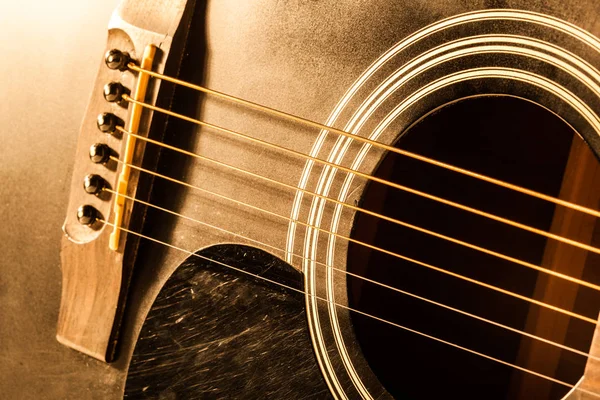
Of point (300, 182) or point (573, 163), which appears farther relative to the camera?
point (573, 163)

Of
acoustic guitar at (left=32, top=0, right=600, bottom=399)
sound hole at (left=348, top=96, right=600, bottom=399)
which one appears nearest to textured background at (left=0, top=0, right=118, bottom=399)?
acoustic guitar at (left=32, top=0, right=600, bottom=399)

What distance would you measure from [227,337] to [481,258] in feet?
1.65

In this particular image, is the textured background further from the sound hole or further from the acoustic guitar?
the sound hole

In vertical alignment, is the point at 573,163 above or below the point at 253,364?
above

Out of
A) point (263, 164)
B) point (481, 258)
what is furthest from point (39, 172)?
point (481, 258)

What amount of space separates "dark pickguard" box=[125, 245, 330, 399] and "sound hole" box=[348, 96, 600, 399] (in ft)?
0.91

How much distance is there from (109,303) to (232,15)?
420mm

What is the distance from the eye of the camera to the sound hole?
37.8 inches

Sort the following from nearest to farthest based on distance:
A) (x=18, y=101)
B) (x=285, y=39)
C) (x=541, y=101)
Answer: (x=541, y=101)
(x=285, y=39)
(x=18, y=101)

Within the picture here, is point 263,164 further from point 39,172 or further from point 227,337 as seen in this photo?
point 39,172

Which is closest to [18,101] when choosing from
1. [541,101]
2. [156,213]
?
[156,213]

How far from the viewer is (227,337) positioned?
30.4 inches

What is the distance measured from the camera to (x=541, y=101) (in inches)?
24.9

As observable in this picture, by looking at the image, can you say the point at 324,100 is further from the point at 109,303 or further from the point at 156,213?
the point at 109,303
